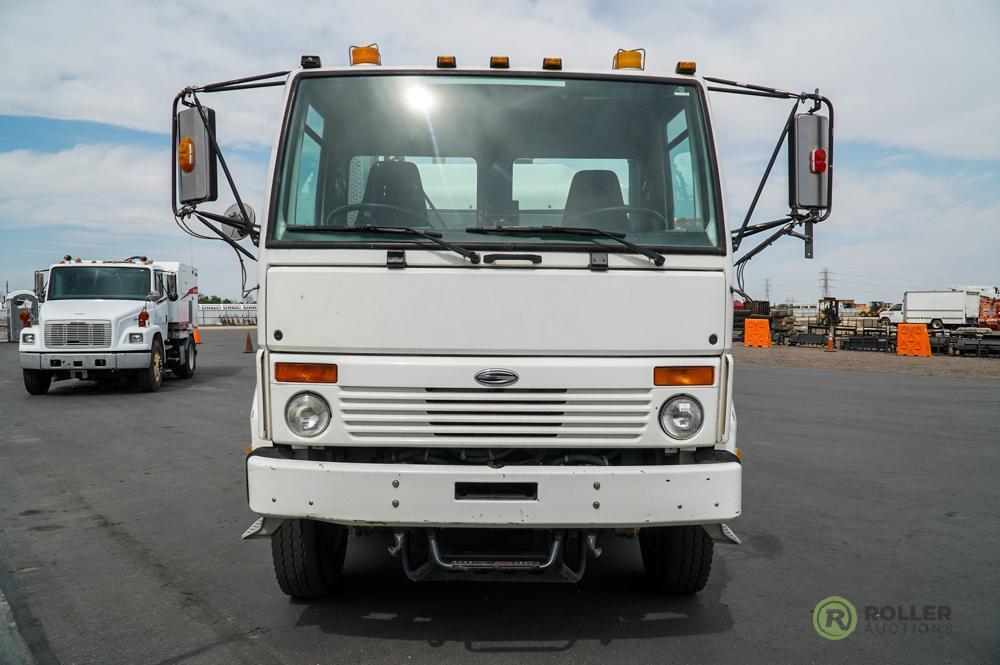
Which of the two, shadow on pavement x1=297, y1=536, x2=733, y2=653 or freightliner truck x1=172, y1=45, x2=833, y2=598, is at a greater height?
freightliner truck x1=172, y1=45, x2=833, y2=598

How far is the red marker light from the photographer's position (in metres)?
3.67

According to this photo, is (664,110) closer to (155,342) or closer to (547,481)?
(547,481)

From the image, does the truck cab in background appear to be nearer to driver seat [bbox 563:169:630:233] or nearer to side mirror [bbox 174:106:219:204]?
driver seat [bbox 563:169:630:233]

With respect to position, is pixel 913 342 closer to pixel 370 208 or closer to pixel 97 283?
pixel 97 283

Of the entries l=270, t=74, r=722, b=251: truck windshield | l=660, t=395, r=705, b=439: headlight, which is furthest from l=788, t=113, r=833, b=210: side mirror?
l=660, t=395, r=705, b=439: headlight

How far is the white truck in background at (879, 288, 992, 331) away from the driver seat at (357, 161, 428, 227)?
48869 mm

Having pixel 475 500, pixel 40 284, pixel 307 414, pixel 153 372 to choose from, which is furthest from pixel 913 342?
pixel 307 414

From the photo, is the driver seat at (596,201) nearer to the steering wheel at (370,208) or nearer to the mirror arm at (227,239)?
the steering wheel at (370,208)

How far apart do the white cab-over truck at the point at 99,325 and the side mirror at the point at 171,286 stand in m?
0.04

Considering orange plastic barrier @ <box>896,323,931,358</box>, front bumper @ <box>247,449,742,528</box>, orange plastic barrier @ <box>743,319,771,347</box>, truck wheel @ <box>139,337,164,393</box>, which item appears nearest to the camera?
front bumper @ <box>247,449,742,528</box>

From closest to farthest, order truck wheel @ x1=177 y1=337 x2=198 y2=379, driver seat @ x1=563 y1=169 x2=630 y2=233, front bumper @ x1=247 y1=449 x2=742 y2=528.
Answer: front bumper @ x1=247 y1=449 x2=742 y2=528 → driver seat @ x1=563 y1=169 x2=630 y2=233 → truck wheel @ x1=177 y1=337 x2=198 y2=379

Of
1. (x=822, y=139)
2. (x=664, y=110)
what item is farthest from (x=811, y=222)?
(x=664, y=110)

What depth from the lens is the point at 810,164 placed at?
3.69 metres

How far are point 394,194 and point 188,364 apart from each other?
14.5 m
